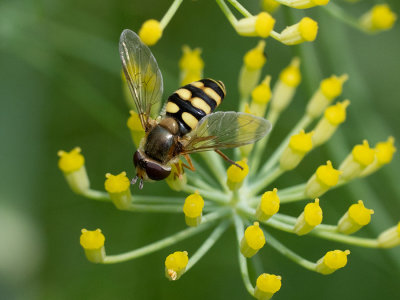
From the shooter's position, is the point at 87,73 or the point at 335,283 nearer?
the point at 335,283

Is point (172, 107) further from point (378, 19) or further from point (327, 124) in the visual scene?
point (378, 19)

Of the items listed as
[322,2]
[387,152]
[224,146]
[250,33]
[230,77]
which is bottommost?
[230,77]

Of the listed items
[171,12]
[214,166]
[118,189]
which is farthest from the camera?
[214,166]

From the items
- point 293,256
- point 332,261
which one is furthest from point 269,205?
point 332,261

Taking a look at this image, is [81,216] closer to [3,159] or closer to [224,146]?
[3,159]

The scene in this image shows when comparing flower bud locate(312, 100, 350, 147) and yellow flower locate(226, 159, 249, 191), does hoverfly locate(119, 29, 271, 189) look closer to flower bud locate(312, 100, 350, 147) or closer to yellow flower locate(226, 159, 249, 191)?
yellow flower locate(226, 159, 249, 191)

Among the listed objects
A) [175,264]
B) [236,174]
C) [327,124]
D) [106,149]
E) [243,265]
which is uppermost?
[327,124]

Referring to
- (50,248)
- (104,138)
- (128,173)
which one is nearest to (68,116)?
(104,138)

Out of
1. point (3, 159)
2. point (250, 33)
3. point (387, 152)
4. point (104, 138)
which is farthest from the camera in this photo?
point (104, 138)
